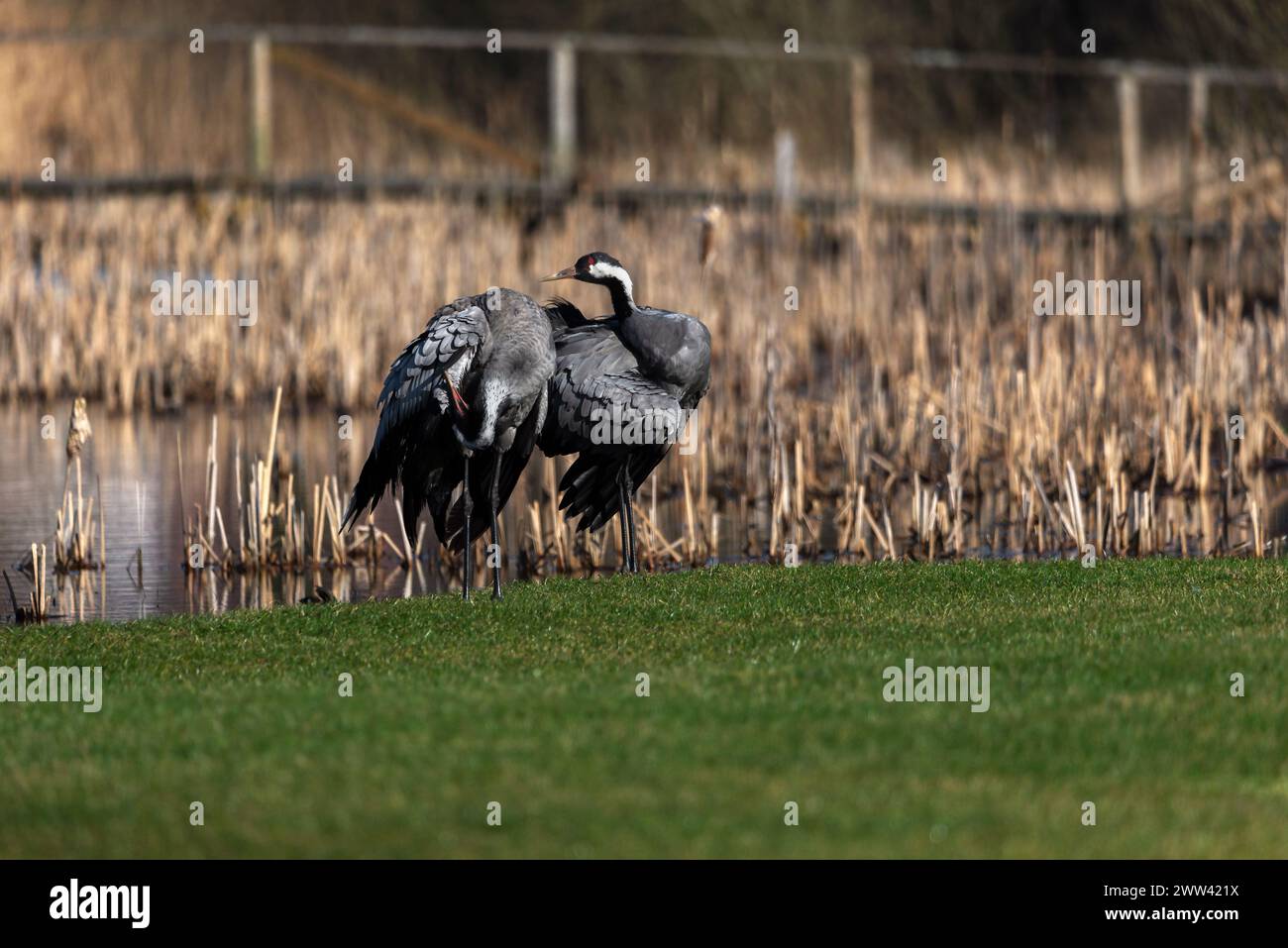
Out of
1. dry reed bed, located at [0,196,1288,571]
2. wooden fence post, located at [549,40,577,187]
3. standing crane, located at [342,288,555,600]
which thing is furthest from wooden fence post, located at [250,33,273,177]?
standing crane, located at [342,288,555,600]

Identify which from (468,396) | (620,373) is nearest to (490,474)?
(468,396)

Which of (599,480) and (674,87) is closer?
(599,480)

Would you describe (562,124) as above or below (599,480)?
above

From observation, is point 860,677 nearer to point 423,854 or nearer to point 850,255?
point 423,854

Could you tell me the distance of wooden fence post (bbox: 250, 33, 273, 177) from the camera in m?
22.4

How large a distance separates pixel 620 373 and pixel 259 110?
13.0m

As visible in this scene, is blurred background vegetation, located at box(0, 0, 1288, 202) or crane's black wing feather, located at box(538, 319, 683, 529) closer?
crane's black wing feather, located at box(538, 319, 683, 529)

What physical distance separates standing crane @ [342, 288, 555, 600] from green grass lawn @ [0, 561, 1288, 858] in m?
0.88

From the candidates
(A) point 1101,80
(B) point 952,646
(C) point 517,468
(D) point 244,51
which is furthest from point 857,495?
(A) point 1101,80

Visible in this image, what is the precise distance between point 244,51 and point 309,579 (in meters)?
23.5

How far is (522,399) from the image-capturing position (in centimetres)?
988

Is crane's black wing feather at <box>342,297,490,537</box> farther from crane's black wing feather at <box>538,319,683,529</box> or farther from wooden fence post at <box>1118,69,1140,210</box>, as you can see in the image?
wooden fence post at <box>1118,69,1140,210</box>

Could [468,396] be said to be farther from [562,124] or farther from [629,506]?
[562,124]

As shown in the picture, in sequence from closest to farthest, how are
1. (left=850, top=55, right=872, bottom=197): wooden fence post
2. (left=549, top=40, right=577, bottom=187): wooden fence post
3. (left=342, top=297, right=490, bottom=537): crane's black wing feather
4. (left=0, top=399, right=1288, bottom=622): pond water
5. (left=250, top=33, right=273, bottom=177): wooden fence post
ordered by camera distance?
(left=342, top=297, right=490, bottom=537): crane's black wing feather < (left=0, top=399, right=1288, bottom=622): pond water < (left=250, top=33, right=273, bottom=177): wooden fence post < (left=549, top=40, right=577, bottom=187): wooden fence post < (left=850, top=55, right=872, bottom=197): wooden fence post
